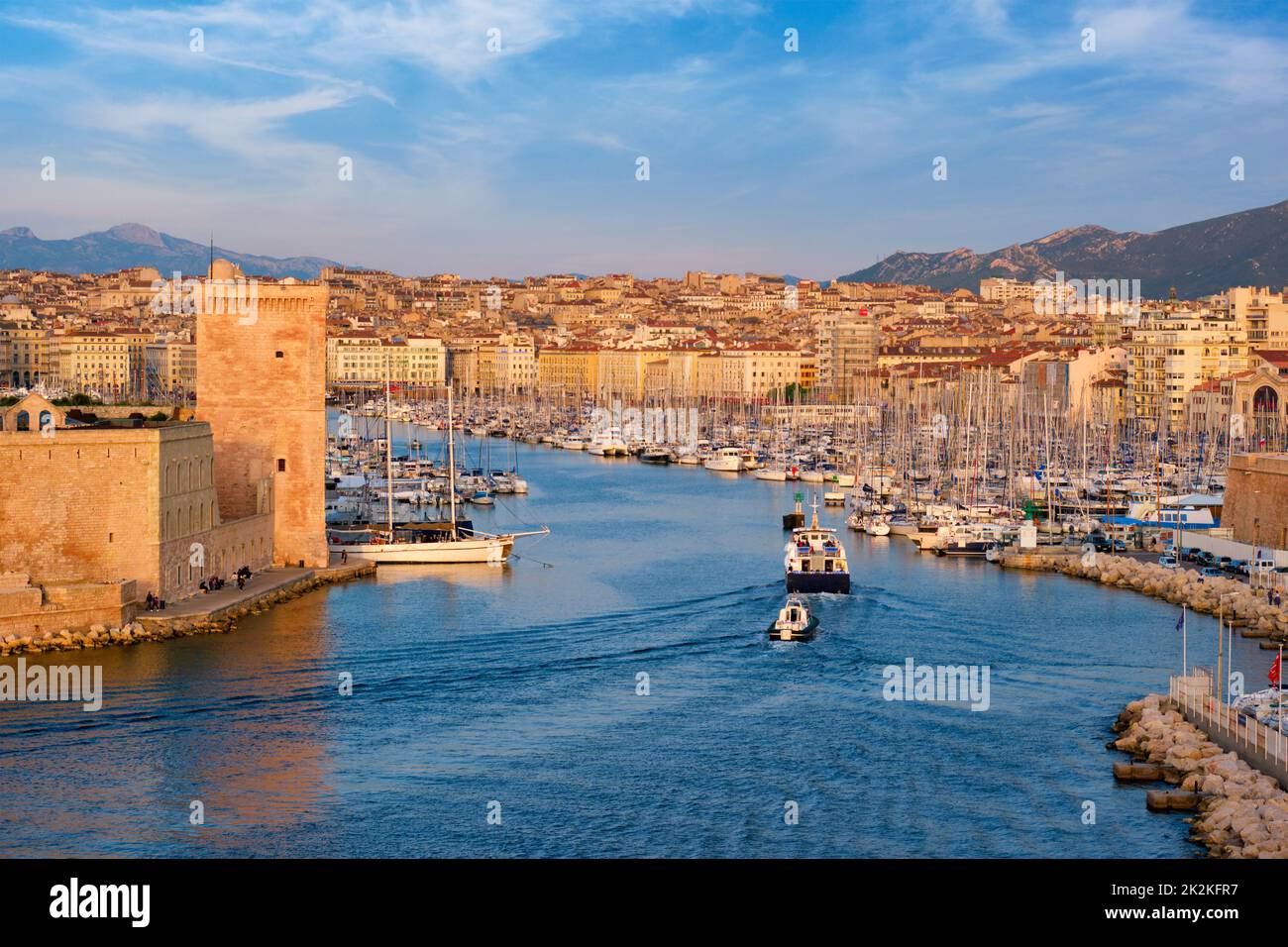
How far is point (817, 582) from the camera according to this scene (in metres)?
18.3

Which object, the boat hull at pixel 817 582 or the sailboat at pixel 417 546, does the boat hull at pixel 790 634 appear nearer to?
the boat hull at pixel 817 582

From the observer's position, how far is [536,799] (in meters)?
9.79

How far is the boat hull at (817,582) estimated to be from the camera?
18.3 m

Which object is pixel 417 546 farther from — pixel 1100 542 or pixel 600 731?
pixel 600 731

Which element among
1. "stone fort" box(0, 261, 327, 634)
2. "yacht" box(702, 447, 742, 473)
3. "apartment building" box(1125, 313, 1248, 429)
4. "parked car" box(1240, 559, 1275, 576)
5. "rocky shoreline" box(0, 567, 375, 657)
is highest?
"apartment building" box(1125, 313, 1248, 429)

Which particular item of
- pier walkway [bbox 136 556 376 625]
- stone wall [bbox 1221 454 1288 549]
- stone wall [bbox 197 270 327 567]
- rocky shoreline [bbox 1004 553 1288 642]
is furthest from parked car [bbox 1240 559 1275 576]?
stone wall [bbox 197 270 327 567]

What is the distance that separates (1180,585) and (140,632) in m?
11.3

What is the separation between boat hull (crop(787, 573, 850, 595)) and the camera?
18.3m

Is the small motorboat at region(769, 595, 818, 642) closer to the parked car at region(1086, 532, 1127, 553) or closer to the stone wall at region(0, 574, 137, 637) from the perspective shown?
the stone wall at region(0, 574, 137, 637)

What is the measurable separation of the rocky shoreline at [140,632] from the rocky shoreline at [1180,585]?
9.21 meters

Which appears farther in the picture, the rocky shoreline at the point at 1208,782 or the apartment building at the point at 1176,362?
the apartment building at the point at 1176,362

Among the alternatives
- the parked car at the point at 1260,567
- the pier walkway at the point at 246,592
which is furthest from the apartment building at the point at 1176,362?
the pier walkway at the point at 246,592

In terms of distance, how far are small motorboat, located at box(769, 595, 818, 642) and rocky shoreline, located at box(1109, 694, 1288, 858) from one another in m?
3.99

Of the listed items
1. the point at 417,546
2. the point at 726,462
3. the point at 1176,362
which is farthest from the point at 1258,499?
the point at 1176,362
